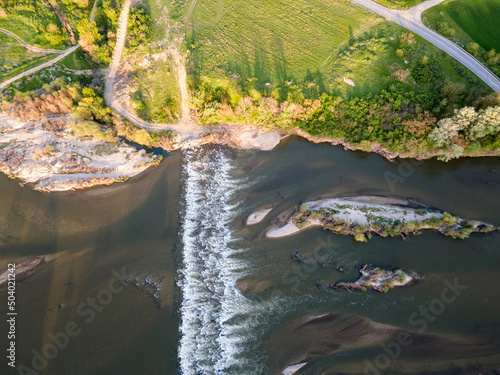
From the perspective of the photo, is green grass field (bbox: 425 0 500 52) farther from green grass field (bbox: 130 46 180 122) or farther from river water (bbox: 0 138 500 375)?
green grass field (bbox: 130 46 180 122)

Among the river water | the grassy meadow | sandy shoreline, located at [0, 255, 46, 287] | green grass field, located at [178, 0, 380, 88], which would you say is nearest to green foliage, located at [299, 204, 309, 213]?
the river water

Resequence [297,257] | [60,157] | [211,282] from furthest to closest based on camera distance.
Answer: [60,157]
[297,257]
[211,282]

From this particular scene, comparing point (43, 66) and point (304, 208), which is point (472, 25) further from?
point (43, 66)

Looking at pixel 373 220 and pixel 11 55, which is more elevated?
pixel 11 55

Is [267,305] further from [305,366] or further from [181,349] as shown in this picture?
[181,349]

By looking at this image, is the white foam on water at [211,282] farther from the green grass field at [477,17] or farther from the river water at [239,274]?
the green grass field at [477,17]

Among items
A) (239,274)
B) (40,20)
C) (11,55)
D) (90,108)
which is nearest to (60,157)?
(90,108)

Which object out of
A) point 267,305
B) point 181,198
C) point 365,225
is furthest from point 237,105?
point 267,305
